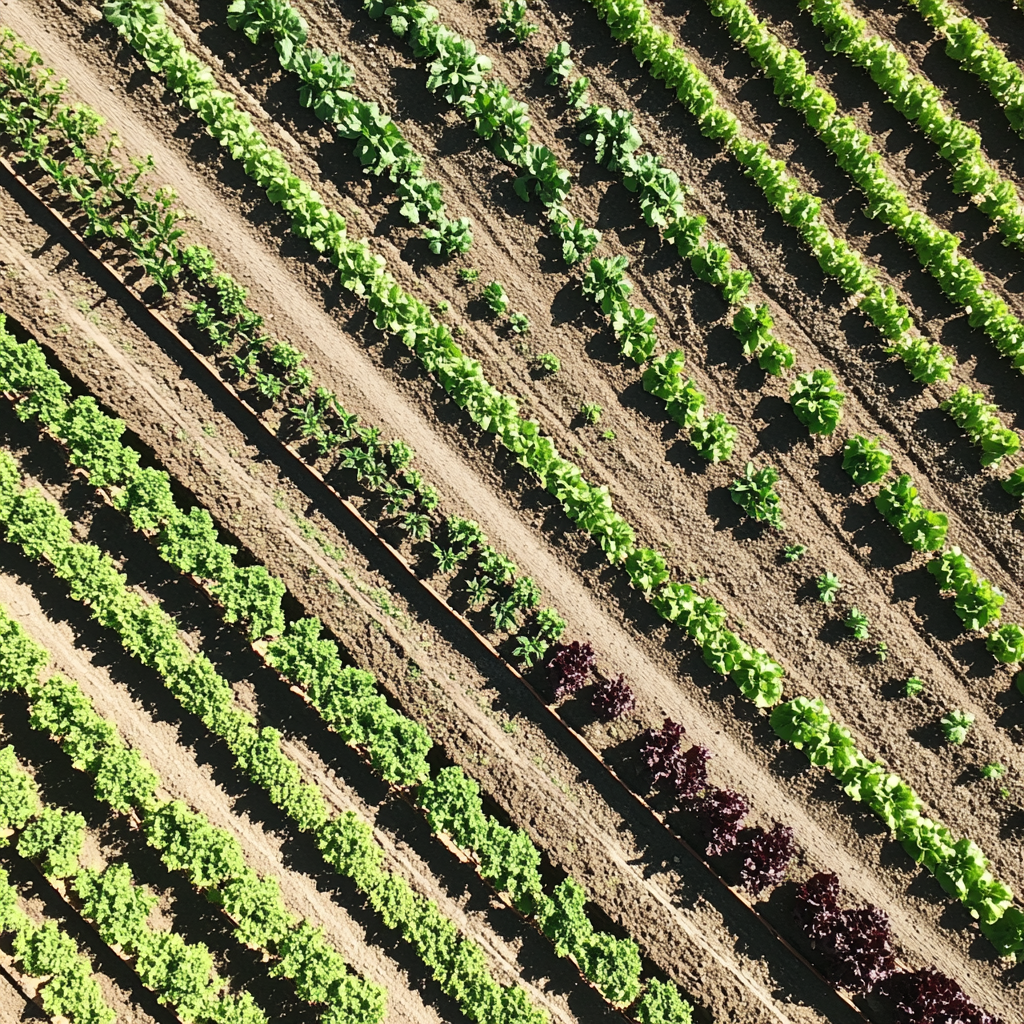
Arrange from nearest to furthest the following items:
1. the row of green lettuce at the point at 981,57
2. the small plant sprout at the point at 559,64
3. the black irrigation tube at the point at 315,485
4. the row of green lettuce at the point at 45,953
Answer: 1. the row of green lettuce at the point at 45,953
2. the black irrigation tube at the point at 315,485
3. the small plant sprout at the point at 559,64
4. the row of green lettuce at the point at 981,57

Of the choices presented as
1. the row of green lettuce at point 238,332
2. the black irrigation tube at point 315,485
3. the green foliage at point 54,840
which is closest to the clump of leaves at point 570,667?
the row of green lettuce at point 238,332

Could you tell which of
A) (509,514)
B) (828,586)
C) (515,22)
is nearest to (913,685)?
(828,586)

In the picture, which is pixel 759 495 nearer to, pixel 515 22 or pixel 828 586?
pixel 828 586

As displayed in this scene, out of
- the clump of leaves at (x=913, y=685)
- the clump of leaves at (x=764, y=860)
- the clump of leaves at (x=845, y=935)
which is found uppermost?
the clump of leaves at (x=913, y=685)

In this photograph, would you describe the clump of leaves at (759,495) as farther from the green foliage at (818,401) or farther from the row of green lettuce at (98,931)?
the row of green lettuce at (98,931)

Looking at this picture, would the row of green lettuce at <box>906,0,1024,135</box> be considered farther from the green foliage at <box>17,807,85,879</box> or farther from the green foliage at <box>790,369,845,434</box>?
the green foliage at <box>17,807,85,879</box>

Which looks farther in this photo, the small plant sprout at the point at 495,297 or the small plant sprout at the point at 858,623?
the small plant sprout at the point at 858,623
